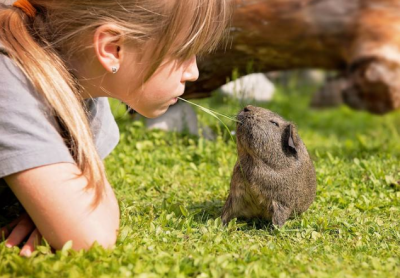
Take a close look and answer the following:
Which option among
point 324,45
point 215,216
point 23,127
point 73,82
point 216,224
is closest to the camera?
point 23,127

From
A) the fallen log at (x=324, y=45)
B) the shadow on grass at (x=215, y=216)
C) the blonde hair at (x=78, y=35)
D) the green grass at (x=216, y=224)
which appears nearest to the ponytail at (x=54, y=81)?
the blonde hair at (x=78, y=35)

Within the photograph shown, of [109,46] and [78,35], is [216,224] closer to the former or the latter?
[109,46]

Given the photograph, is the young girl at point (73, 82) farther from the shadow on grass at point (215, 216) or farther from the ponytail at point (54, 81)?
the shadow on grass at point (215, 216)

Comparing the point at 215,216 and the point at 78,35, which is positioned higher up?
the point at 78,35

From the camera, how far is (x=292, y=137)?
320cm

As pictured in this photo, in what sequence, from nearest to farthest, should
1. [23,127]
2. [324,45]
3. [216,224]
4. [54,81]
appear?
1. [23,127]
2. [54,81]
3. [216,224]
4. [324,45]

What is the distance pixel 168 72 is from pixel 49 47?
0.61 metres

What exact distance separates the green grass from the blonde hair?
0.41 m

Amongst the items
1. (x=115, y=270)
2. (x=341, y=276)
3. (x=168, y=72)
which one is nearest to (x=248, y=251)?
(x=341, y=276)

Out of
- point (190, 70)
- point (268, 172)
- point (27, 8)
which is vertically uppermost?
point (27, 8)

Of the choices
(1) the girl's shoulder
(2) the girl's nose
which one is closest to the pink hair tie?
(1) the girl's shoulder

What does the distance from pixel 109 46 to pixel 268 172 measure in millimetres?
1159

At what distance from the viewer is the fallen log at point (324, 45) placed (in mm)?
4988

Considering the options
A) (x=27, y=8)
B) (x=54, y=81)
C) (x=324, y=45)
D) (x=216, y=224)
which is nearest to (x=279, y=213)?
(x=216, y=224)
